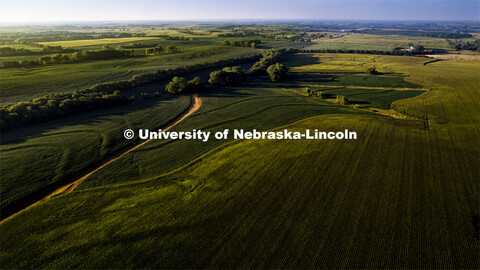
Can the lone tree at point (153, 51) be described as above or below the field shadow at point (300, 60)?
above

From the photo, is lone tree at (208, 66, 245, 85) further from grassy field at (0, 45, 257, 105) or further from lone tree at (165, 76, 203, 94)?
grassy field at (0, 45, 257, 105)

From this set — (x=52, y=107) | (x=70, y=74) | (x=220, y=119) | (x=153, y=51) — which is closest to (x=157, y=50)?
(x=153, y=51)

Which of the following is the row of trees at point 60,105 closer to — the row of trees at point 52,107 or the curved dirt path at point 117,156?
the row of trees at point 52,107

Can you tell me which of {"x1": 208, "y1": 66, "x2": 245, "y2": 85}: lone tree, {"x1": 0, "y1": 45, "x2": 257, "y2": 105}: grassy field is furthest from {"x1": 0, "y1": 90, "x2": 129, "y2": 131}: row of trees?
{"x1": 208, "y1": 66, "x2": 245, "y2": 85}: lone tree

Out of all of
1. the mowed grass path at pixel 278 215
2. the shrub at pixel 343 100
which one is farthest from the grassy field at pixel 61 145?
the shrub at pixel 343 100

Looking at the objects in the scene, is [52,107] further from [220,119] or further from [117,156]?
[220,119]

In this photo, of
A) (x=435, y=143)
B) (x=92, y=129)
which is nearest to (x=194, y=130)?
(x=92, y=129)
